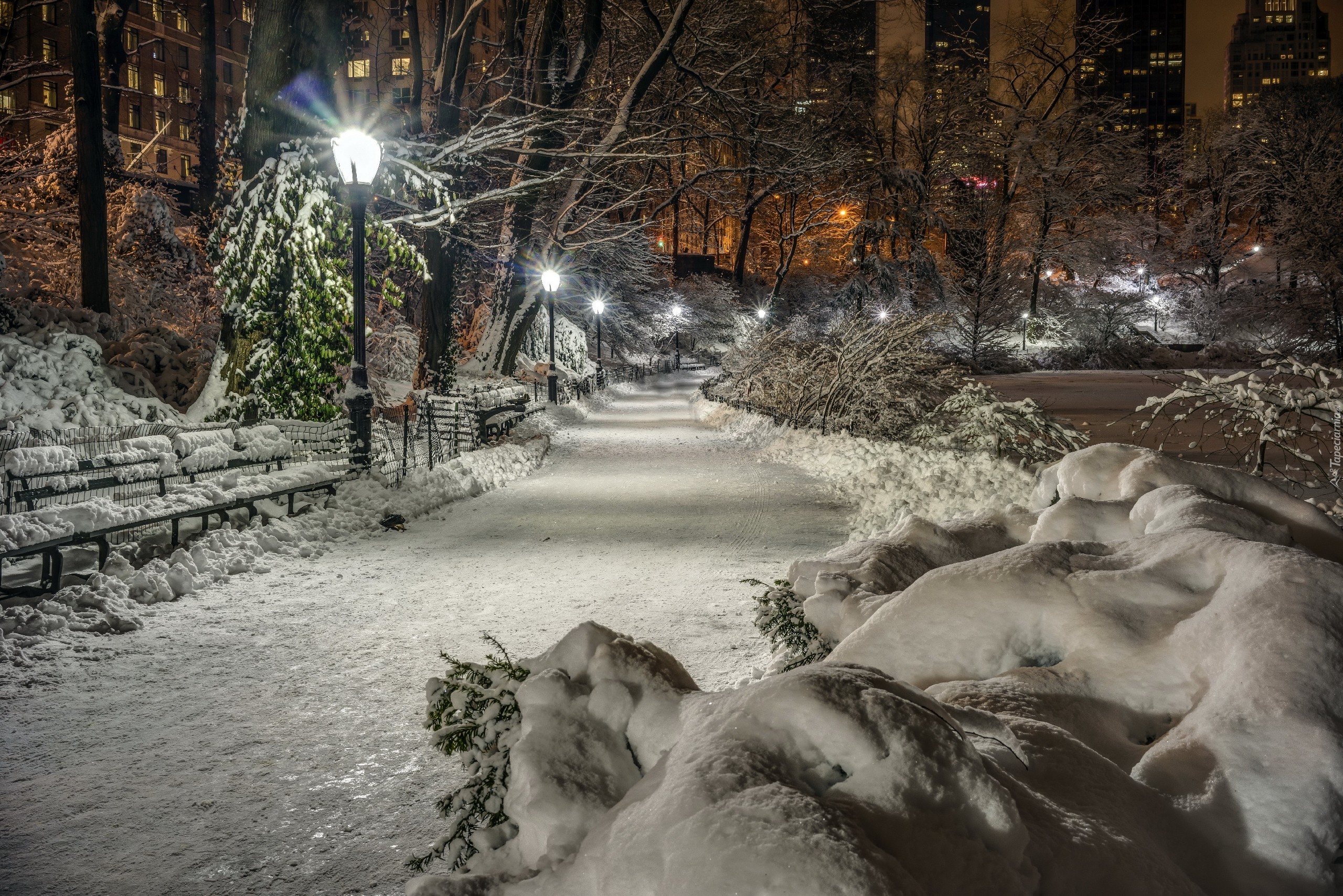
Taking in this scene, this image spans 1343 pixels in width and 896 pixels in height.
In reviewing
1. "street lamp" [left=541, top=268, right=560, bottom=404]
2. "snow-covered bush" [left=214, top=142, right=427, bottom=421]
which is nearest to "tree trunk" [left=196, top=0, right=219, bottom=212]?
"street lamp" [left=541, top=268, right=560, bottom=404]

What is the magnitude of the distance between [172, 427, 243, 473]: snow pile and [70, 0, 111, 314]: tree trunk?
8590mm

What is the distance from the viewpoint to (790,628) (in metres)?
4.93

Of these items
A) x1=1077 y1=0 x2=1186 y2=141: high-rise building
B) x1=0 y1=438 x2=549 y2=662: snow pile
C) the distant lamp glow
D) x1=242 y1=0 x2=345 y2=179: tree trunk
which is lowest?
x1=0 y1=438 x2=549 y2=662: snow pile

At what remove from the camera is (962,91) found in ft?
185

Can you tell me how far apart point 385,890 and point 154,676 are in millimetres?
3020

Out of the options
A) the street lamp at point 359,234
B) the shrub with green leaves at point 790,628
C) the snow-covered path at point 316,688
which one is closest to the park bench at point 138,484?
the street lamp at point 359,234

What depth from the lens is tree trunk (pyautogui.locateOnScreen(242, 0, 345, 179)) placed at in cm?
1304

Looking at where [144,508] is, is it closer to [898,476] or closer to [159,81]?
[898,476]

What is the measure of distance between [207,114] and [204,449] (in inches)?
1066

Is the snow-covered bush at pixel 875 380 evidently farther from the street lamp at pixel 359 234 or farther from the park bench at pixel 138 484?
the park bench at pixel 138 484

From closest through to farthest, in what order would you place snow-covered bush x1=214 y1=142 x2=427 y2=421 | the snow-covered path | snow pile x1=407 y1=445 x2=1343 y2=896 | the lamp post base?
1. snow pile x1=407 y1=445 x2=1343 y2=896
2. the snow-covered path
3. the lamp post base
4. snow-covered bush x1=214 y1=142 x2=427 y2=421

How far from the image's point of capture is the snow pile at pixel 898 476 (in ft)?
32.8

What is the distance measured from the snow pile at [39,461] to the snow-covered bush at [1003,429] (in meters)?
12.3

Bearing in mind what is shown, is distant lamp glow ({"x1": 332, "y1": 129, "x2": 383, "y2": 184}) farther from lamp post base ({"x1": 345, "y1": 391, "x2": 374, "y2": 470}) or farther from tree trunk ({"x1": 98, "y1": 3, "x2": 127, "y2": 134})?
tree trunk ({"x1": 98, "y1": 3, "x2": 127, "y2": 134})
